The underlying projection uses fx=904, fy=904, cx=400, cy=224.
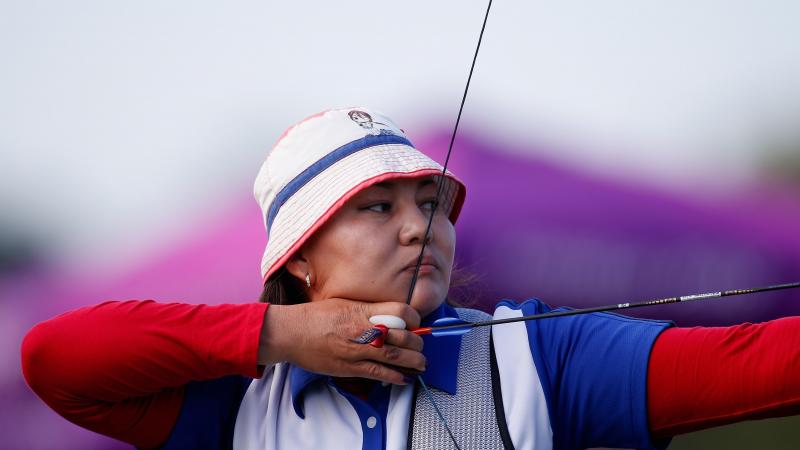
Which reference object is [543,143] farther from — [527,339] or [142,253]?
[142,253]

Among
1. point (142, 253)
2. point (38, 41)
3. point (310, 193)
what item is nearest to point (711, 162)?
point (310, 193)

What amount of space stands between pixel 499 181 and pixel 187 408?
1.00m

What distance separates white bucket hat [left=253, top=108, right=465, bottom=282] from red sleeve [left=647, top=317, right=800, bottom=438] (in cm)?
51

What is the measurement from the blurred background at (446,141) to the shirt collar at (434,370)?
22.0 inches

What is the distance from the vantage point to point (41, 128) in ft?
7.92

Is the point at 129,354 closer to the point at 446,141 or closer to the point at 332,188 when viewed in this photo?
the point at 332,188

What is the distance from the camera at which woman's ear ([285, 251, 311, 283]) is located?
1.65m

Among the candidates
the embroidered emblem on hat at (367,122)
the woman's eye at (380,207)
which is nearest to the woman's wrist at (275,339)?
the woman's eye at (380,207)

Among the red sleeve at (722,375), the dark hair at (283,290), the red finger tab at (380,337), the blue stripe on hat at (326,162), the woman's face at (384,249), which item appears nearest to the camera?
the red sleeve at (722,375)

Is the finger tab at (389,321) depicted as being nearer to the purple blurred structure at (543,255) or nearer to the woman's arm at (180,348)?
the woman's arm at (180,348)

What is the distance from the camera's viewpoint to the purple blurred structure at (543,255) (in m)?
1.81

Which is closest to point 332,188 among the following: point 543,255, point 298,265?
point 298,265

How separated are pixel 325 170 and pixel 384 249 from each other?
0.21 meters

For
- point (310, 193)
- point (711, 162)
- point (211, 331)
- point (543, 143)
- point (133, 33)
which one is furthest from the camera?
point (133, 33)
